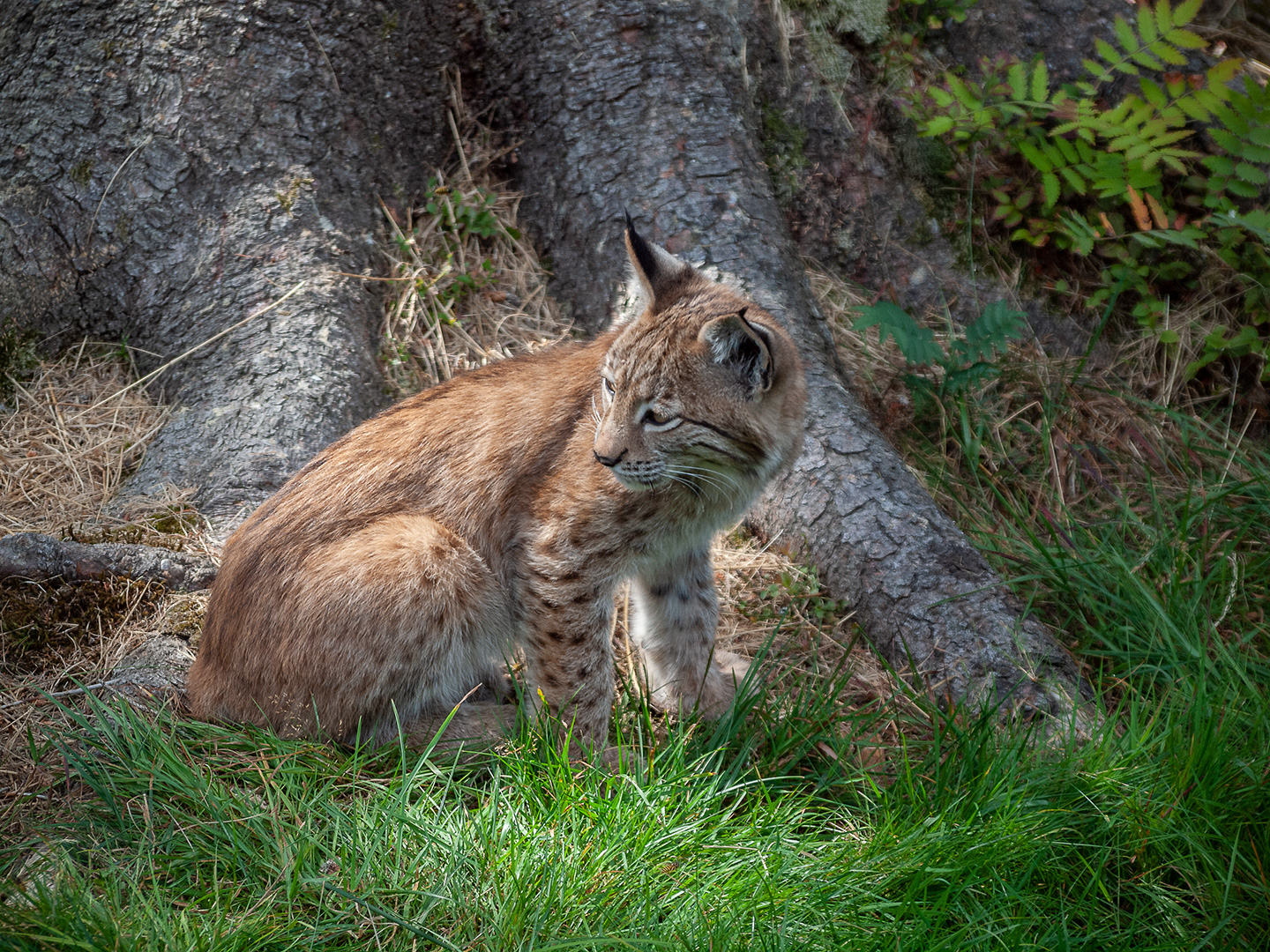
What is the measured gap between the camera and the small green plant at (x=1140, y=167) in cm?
419

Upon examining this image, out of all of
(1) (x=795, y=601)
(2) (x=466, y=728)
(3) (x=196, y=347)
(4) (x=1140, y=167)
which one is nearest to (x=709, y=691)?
(1) (x=795, y=601)

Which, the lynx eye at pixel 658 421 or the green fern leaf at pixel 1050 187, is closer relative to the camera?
the lynx eye at pixel 658 421

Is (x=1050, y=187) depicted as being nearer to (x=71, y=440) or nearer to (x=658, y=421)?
(x=658, y=421)

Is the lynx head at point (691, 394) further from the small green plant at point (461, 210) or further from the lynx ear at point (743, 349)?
the small green plant at point (461, 210)

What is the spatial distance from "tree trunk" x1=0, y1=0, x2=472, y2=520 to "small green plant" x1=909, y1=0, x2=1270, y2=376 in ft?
9.77

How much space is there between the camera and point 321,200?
13.6 feet

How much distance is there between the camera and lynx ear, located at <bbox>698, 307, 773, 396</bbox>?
2.83 m

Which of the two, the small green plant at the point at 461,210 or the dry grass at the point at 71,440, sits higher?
the dry grass at the point at 71,440

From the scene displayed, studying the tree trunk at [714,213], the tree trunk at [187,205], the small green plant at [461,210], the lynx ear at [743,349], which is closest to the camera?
the lynx ear at [743,349]

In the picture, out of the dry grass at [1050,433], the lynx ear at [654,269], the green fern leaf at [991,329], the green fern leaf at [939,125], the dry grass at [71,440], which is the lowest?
the dry grass at [1050,433]

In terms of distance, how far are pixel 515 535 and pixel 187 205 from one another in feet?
7.22

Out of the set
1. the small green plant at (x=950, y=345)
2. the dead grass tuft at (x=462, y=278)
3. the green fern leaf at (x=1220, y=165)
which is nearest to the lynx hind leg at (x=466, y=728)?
the dead grass tuft at (x=462, y=278)

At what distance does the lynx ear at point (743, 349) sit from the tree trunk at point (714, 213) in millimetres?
934

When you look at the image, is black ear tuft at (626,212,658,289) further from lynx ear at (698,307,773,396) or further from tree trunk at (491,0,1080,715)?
tree trunk at (491,0,1080,715)
